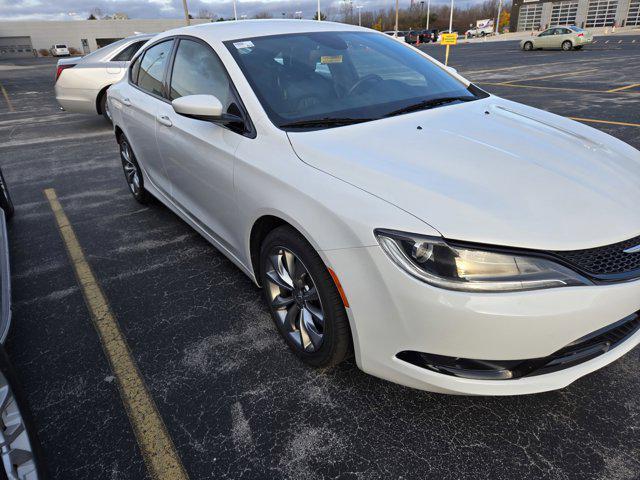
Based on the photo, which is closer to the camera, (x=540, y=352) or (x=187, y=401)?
(x=540, y=352)

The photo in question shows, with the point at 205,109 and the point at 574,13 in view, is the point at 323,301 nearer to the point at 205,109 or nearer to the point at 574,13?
the point at 205,109

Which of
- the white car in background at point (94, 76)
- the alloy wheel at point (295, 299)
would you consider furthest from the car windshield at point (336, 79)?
the white car in background at point (94, 76)

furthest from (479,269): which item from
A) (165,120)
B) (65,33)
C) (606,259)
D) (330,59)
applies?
(65,33)

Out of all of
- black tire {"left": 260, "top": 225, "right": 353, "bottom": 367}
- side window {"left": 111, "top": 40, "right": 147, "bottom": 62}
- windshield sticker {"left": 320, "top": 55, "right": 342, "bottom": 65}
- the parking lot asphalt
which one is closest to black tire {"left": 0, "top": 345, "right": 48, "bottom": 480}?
the parking lot asphalt

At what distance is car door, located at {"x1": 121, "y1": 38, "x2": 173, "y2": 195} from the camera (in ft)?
12.4

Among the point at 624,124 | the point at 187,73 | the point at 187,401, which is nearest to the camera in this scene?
the point at 187,401

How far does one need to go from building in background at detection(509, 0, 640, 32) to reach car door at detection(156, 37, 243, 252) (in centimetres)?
7544

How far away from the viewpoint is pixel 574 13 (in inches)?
2660

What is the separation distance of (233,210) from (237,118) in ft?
1.74

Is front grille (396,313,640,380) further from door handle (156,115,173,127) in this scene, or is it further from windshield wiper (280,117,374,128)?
door handle (156,115,173,127)

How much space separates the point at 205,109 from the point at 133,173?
2.75m

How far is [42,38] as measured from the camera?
7688 cm

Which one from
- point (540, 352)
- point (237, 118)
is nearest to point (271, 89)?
point (237, 118)

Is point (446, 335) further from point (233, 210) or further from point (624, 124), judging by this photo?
point (624, 124)
